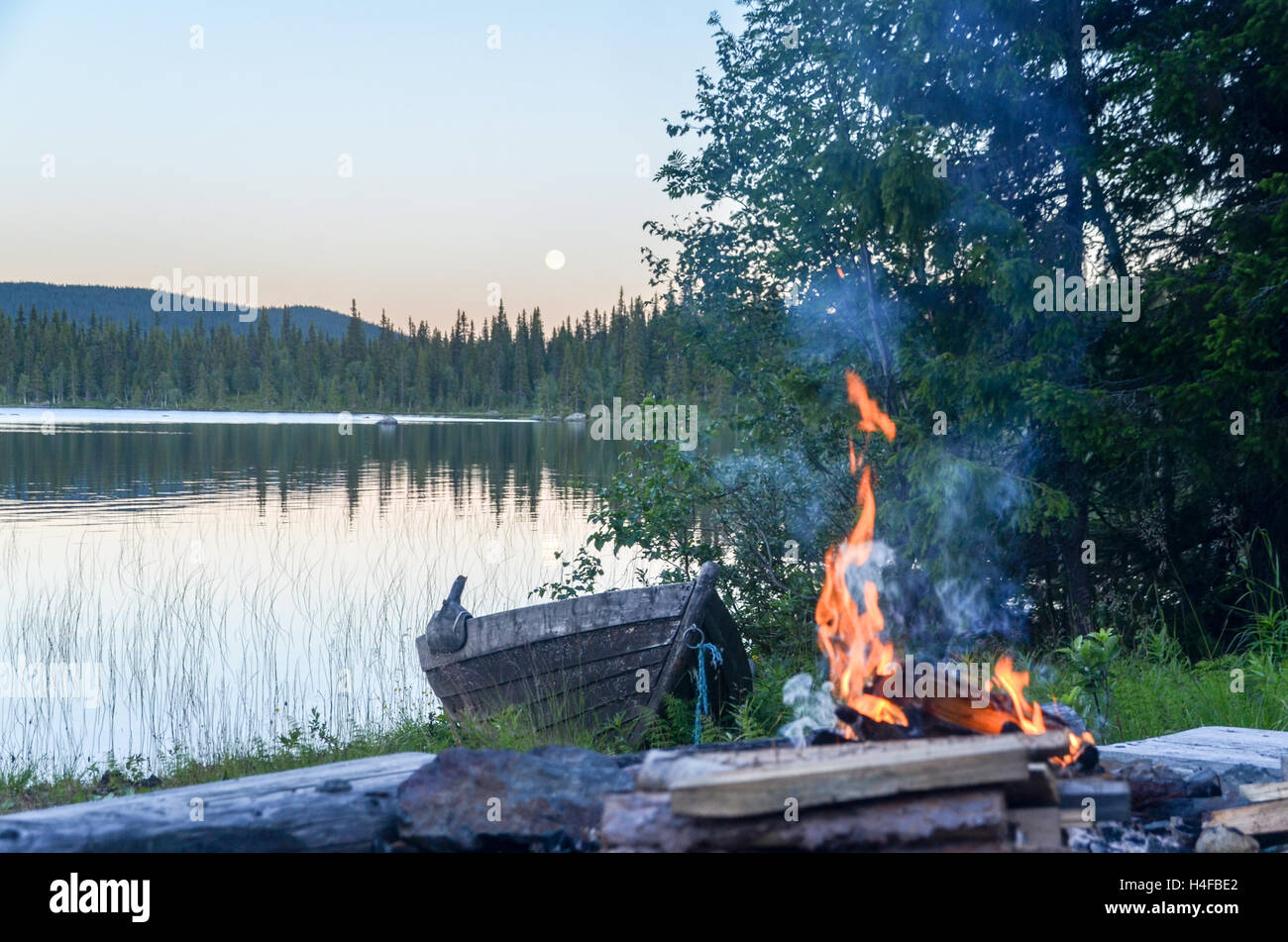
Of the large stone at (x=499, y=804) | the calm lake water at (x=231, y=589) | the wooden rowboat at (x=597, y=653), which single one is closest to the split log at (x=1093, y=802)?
the large stone at (x=499, y=804)

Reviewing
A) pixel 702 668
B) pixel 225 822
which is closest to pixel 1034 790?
pixel 225 822

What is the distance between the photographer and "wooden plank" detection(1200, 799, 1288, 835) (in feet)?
12.0

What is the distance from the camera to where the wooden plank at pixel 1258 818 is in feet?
12.0

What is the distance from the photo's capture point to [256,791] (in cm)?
367

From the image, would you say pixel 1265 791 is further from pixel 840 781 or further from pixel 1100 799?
pixel 840 781

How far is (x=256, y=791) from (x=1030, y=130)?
941cm

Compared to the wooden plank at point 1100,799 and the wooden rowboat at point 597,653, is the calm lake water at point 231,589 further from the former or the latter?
the wooden plank at point 1100,799

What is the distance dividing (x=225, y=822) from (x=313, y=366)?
142318mm

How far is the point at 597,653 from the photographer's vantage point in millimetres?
7332

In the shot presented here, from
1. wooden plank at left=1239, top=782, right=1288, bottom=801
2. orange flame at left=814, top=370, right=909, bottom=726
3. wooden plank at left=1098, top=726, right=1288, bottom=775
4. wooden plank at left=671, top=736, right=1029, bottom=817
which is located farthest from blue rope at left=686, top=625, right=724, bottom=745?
wooden plank at left=671, top=736, right=1029, bottom=817

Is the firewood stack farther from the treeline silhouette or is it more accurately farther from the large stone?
the treeline silhouette
